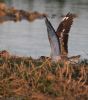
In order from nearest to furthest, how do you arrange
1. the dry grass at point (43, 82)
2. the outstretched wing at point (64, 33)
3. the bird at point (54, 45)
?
the dry grass at point (43, 82), the bird at point (54, 45), the outstretched wing at point (64, 33)

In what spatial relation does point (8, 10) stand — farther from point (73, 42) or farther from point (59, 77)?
point (59, 77)

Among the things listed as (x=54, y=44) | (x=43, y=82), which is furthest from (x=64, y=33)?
(x=43, y=82)

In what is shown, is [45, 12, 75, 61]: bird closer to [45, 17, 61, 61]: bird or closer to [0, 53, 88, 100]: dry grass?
[45, 17, 61, 61]: bird

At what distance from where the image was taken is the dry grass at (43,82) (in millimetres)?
6496

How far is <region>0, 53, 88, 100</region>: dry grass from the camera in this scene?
650 cm

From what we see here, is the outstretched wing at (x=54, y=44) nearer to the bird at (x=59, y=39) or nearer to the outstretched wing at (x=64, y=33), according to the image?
the bird at (x=59, y=39)

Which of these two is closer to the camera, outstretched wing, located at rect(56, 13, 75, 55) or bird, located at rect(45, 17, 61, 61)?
bird, located at rect(45, 17, 61, 61)

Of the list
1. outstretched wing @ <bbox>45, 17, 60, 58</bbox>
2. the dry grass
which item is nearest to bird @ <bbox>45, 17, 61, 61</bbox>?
outstretched wing @ <bbox>45, 17, 60, 58</bbox>

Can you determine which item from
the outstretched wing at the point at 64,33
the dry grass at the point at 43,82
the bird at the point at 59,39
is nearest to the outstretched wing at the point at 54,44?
the bird at the point at 59,39

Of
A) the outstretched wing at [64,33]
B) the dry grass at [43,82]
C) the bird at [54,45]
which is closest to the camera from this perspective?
the dry grass at [43,82]

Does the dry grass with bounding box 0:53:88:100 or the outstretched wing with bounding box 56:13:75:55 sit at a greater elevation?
the outstretched wing with bounding box 56:13:75:55

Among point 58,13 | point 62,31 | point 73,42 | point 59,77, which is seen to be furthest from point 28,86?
point 58,13

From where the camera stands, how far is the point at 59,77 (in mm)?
6797

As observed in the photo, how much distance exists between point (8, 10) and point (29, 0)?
1458cm
